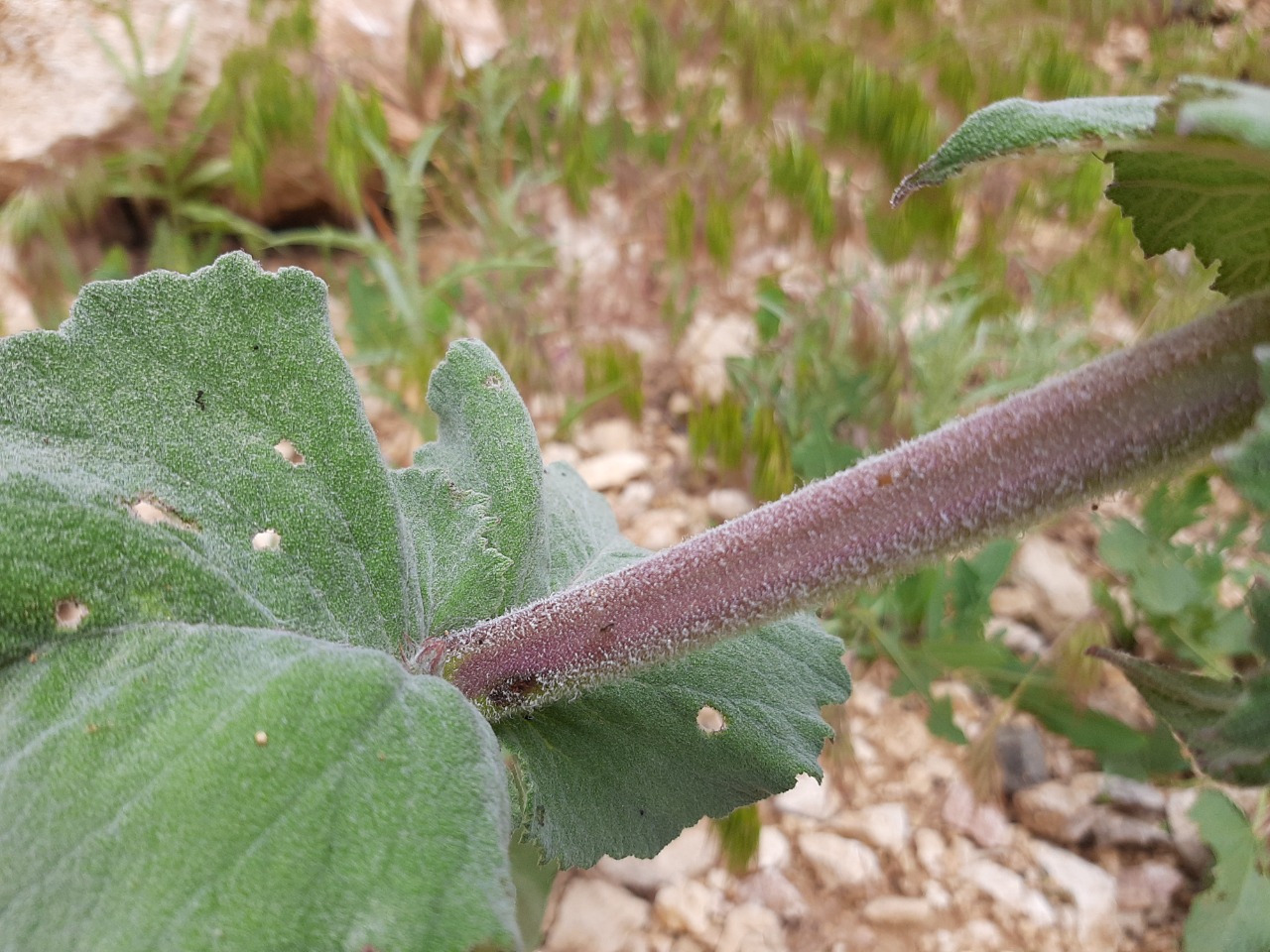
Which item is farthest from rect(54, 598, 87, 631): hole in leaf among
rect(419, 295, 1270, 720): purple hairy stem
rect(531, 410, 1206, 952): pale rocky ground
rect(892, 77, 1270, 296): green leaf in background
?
rect(531, 410, 1206, 952): pale rocky ground

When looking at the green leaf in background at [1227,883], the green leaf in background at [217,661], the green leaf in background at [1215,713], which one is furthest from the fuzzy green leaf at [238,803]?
the green leaf in background at [1227,883]

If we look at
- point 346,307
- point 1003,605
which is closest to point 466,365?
point 1003,605

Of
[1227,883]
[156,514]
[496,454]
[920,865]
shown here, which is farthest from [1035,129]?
[920,865]

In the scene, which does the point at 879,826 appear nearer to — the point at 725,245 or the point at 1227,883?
the point at 1227,883

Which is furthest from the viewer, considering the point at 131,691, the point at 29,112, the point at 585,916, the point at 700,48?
the point at 700,48

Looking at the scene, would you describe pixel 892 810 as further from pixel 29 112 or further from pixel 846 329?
pixel 29 112

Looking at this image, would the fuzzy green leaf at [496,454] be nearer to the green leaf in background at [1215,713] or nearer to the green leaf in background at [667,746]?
the green leaf in background at [667,746]
